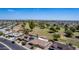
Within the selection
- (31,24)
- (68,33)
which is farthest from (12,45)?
(68,33)

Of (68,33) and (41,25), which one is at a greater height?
(41,25)

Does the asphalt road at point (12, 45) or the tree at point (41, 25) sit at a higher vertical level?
the tree at point (41, 25)

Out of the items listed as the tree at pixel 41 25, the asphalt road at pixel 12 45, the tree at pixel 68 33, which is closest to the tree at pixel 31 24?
the tree at pixel 41 25

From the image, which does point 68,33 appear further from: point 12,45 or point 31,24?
point 12,45

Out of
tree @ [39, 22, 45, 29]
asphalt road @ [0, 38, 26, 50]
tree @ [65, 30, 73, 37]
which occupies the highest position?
tree @ [39, 22, 45, 29]

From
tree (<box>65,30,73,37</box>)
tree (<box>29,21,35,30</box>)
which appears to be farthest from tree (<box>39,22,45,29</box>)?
tree (<box>65,30,73,37</box>)

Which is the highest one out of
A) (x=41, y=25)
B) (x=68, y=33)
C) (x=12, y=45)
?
(x=41, y=25)

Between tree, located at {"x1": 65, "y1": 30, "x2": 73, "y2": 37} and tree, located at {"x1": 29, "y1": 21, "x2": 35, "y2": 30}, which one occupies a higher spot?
tree, located at {"x1": 29, "y1": 21, "x2": 35, "y2": 30}

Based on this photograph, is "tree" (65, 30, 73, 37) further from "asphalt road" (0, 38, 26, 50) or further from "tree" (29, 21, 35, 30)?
"asphalt road" (0, 38, 26, 50)

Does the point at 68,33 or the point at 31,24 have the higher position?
the point at 31,24

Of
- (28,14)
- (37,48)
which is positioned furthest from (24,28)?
(37,48)

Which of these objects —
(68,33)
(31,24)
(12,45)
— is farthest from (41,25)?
(12,45)

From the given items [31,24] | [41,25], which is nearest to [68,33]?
[41,25]

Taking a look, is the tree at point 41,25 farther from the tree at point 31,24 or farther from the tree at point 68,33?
the tree at point 68,33
